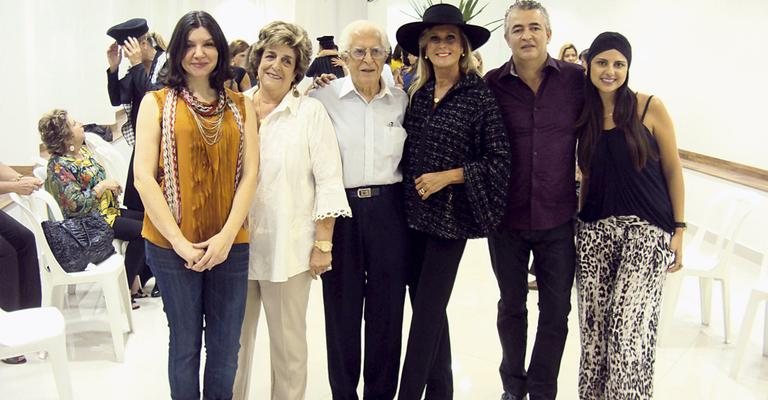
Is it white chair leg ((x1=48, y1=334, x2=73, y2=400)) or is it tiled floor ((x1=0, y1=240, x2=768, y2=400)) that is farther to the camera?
tiled floor ((x1=0, y1=240, x2=768, y2=400))

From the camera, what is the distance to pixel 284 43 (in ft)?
6.40

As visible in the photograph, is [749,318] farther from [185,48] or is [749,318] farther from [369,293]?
[185,48]

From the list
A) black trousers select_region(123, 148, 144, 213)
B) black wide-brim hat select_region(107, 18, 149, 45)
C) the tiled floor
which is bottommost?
the tiled floor

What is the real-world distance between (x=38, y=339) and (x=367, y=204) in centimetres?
124

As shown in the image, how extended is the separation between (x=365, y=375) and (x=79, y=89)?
14.1 feet

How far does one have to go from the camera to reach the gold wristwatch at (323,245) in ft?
6.70

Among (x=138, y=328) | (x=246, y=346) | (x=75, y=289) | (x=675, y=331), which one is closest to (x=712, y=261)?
(x=675, y=331)

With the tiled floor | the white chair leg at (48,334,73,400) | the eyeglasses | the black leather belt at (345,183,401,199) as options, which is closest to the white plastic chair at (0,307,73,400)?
the white chair leg at (48,334,73,400)

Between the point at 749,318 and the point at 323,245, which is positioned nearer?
the point at 323,245

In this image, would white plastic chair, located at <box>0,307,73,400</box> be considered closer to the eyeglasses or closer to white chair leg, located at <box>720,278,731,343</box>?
the eyeglasses

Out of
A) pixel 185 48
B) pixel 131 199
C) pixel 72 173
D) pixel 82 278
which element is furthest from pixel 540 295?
pixel 131 199

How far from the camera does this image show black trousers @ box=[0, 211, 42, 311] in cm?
286

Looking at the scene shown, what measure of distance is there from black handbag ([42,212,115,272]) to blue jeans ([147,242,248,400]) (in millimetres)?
1302

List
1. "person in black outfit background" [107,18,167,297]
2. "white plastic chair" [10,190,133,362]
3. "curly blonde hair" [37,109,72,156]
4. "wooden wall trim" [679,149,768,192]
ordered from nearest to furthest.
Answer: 1. "white plastic chair" [10,190,133,362]
2. "curly blonde hair" [37,109,72,156]
3. "person in black outfit background" [107,18,167,297]
4. "wooden wall trim" [679,149,768,192]
